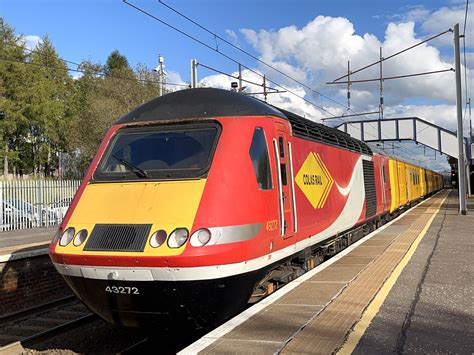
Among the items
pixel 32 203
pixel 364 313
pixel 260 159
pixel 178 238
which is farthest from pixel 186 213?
pixel 32 203

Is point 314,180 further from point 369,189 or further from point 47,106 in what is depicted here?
point 47,106

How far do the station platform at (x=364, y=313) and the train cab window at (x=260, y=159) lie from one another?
1.49 metres

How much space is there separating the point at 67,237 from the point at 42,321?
4.22 metres

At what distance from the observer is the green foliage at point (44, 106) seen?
4150 cm

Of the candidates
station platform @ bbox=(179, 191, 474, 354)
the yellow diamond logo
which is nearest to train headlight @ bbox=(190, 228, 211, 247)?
station platform @ bbox=(179, 191, 474, 354)

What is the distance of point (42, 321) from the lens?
30.0 ft

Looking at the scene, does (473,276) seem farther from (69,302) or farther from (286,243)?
(69,302)

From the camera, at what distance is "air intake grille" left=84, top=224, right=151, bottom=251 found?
17.5 feet

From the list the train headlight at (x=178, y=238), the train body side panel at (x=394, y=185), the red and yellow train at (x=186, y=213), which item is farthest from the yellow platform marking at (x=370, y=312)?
the train body side panel at (x=394, y=185)

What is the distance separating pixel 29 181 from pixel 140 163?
17399mm

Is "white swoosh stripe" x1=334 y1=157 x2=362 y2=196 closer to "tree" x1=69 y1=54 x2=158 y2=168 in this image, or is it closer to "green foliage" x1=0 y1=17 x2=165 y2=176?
"green foliage" x1=0 y1=17 x2=165 y2=176

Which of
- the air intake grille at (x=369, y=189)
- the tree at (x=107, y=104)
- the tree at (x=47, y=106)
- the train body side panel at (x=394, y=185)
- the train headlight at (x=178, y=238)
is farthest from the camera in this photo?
the tree at (x=47, y=106)

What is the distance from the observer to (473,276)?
8.16 meters

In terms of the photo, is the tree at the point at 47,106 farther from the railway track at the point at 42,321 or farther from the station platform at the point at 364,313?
the station platform at the point at 364,313
